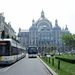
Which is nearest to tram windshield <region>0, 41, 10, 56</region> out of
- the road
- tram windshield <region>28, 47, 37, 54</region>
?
the road

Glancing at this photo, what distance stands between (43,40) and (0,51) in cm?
17343

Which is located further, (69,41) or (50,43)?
(50,43)

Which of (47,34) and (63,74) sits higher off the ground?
(47,34)

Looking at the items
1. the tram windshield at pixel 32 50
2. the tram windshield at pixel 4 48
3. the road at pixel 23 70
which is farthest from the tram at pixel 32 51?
the tram windshield at pixel 4 48

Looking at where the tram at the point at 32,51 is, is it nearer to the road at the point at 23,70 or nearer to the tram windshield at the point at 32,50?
the tram windshield at the point at 32,50

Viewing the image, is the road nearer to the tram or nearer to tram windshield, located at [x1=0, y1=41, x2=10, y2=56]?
tram windshield, located at [x1=0, y1=41, x2=10, y2=56]

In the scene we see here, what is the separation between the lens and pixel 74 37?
106m

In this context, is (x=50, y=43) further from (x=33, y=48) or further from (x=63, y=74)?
(x=63, y=74)

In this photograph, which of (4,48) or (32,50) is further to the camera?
(32,50)

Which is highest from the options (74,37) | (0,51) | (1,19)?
(1,19)

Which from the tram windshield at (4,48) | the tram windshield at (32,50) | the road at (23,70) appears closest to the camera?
the road at (23,70)

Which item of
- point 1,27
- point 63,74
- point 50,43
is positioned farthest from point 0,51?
point 50,43

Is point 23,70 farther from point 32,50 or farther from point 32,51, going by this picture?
point 32,50

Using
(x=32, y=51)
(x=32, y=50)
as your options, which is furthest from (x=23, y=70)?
(x=32, y=50)
